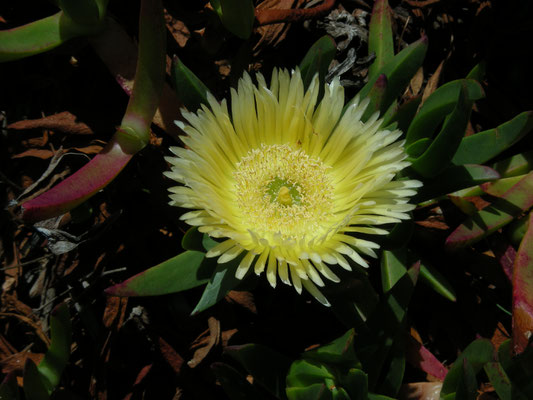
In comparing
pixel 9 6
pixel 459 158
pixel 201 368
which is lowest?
pixel 201 368

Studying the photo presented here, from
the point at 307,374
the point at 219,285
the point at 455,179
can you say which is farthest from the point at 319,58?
the point at 307,374

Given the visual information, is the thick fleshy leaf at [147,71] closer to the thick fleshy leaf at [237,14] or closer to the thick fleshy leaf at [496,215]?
the thick fleshy leaf at [237,14]

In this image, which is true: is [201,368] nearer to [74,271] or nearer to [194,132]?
[74,271]

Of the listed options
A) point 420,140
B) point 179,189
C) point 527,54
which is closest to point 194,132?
point 179,189

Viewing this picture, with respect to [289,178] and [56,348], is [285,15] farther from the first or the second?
[56,348]

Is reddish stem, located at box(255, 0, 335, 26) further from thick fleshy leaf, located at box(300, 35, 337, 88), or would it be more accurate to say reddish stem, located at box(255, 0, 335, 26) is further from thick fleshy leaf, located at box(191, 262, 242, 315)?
thick fleshy leaf, located at box(191, 262, 242, 315)

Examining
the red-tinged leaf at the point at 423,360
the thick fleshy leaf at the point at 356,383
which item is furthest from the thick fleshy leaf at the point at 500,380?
the thick fleshy leaf at the point at 356,383
